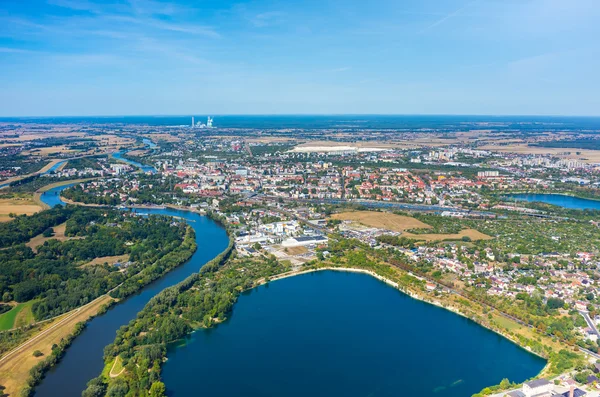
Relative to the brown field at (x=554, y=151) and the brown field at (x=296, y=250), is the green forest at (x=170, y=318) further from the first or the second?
the brown field at (x=554, y=151)

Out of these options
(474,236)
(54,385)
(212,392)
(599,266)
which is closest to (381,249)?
(474,236)

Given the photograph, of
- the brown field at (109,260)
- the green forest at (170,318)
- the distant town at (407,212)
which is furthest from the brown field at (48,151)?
the green forest at (170,318)

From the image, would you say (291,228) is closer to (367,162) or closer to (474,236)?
(474,236)

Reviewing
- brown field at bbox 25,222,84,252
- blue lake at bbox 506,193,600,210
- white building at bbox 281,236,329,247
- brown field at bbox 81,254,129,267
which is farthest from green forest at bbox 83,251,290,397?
blue lake at bbox 506,193,600,210

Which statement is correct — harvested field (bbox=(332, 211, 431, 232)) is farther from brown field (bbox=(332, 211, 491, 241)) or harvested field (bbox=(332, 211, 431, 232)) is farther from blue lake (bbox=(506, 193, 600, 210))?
blue lake (bbox=(506, 193, 600, 210))

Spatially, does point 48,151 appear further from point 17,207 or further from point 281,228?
point 281,228

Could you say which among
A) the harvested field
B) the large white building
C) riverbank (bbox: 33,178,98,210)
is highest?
riverbank (bbox: 33,178,98,210)
